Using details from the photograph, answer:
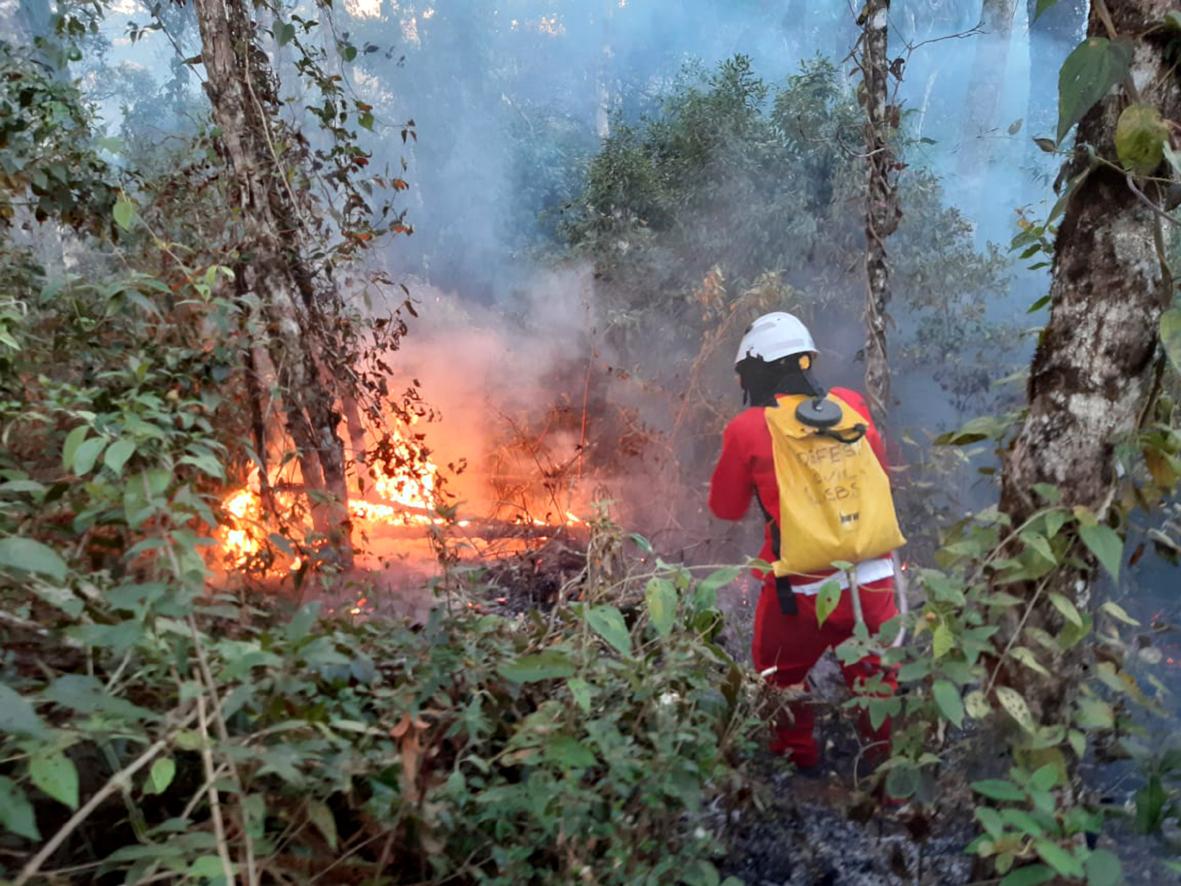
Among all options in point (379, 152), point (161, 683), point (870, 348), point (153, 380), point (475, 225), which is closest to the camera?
point (161, 683)

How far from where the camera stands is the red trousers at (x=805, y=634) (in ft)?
10.5

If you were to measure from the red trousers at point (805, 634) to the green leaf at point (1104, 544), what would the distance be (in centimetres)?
161

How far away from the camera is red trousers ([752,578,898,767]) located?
10.5ft

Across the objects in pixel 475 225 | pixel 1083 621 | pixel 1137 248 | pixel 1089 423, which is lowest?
pixel 1083 621

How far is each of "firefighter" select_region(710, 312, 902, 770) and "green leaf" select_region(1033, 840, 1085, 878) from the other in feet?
5.85

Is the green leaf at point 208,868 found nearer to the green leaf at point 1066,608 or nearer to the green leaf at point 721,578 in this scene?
the green leaf at point 721,578

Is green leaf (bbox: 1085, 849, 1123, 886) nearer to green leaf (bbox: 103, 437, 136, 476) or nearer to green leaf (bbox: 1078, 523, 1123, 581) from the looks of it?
green leaf (bbox: 1078, 523, 1123, 581)

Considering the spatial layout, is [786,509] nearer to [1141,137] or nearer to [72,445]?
[1141,137]

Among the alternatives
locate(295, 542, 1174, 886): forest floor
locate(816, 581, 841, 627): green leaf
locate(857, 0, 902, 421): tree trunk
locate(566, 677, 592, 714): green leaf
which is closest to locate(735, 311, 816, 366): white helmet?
locate(857, 0, 902, 421): tree trunk

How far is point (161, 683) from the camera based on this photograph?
4.93ft

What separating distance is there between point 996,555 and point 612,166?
276 inches

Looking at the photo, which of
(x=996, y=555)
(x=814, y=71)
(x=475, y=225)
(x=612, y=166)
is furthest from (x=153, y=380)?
(x=475, y=225)

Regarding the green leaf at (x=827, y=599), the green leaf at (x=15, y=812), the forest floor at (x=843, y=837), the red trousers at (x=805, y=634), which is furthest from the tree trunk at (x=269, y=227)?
the green leaf at (x=15, y=812)

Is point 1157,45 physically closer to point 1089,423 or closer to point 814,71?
point 1089,423
